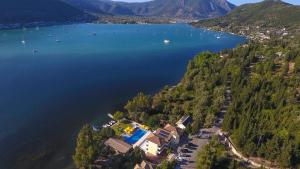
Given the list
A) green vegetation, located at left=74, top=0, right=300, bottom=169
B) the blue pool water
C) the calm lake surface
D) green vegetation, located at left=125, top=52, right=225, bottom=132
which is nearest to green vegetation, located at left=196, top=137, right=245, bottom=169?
green vegetation, located at left=74, top=0, right=300, bottom=169

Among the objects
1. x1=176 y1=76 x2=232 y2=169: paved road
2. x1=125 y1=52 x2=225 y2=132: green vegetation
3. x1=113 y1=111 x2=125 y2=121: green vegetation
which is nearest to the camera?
x1=176 y1=76 x2=232 y2=169: paved road

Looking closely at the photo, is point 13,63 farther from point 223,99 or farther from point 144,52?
A: point 223,99

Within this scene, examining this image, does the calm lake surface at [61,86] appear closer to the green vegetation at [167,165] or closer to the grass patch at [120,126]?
the grass patch at [120,126]

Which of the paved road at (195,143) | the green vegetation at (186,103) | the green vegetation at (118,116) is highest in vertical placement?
the green vegetation at (186,103)

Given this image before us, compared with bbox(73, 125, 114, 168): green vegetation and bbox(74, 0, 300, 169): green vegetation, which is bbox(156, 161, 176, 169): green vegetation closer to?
bbox(74, 0, 300, 169): green vegetation

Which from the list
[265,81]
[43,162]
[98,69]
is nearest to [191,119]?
[265,81]

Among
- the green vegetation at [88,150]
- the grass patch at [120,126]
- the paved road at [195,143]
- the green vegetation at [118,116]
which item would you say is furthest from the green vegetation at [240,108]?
the grass patch at [120,126]

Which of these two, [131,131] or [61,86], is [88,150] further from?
[61,86]
